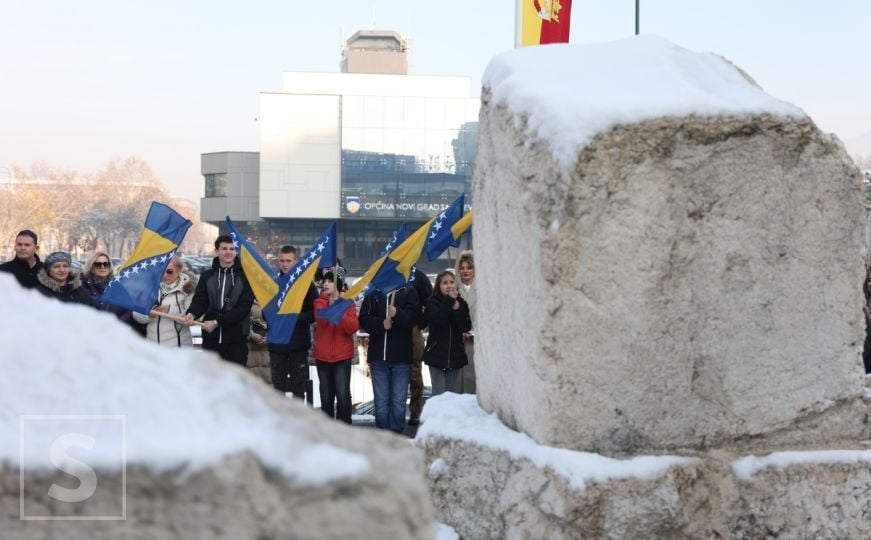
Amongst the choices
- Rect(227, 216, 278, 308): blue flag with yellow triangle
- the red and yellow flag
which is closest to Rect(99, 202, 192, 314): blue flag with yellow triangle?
Rect(227, 216, 278, 308): blue flag with yellow triangle

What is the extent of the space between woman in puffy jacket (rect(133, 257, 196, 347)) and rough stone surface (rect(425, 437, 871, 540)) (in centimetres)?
525

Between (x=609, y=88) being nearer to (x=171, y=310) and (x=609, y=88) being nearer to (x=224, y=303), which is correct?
(x=224, y=303)

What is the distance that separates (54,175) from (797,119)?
301 ft

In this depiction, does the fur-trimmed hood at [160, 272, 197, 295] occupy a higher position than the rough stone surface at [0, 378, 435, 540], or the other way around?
the rough stone surface at [0, 378, 435, 540]

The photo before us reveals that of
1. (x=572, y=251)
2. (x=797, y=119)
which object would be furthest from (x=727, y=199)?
(x=572, y=251)

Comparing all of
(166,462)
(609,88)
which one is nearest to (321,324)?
(609,88)

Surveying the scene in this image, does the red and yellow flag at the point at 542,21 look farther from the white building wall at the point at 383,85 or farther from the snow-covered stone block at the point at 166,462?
the white building wall at the point at 383,85

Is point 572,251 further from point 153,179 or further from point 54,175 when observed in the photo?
point 153,179

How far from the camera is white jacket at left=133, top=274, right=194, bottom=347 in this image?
320 inches

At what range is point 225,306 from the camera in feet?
26.6

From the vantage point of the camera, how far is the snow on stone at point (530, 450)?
10.2ft

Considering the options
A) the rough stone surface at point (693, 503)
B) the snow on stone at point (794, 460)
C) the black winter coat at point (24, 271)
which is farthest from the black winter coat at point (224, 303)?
the snow on stone at point (794, 460)

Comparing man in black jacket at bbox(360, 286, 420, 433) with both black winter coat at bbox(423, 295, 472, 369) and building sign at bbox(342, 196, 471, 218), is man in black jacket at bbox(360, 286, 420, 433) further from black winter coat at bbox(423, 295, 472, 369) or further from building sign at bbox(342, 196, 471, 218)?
building sign at bbox(342, 196, 471, 218)

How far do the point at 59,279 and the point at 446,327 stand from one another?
345cm
